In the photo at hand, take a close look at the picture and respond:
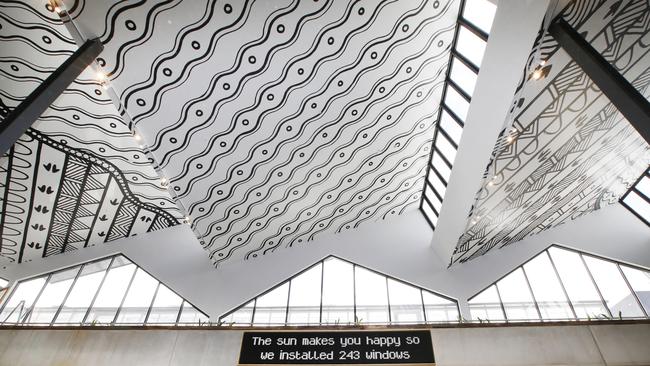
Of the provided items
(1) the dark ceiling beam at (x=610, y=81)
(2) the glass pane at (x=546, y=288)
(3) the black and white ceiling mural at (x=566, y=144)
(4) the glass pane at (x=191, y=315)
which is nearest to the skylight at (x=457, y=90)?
(3) the black and white ceiling mural at (x=566, y=144)

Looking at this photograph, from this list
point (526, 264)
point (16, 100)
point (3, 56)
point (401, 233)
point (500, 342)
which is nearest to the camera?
point (3, 56)

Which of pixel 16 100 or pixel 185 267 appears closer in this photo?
pixel 16 100

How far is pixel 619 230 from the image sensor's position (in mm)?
9406

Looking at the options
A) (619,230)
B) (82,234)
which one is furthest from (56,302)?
(619,230)

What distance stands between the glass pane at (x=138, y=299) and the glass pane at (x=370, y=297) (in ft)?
16.4

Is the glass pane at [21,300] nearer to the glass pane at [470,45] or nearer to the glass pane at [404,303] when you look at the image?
the glass pane at [404,303]

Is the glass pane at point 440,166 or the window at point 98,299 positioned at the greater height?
the glass pane at point 440,166

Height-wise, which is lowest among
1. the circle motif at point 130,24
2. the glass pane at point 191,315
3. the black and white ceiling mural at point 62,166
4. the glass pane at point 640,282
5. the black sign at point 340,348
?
the black sign at point 340,348

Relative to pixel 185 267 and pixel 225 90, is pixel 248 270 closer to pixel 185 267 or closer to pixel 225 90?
pixel 185 267

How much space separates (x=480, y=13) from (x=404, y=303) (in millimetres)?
6406

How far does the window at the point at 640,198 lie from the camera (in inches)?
355

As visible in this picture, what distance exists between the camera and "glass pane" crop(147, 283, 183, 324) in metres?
8.36

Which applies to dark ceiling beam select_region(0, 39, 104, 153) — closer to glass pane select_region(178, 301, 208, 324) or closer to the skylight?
the skylight

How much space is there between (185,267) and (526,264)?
8.69m
